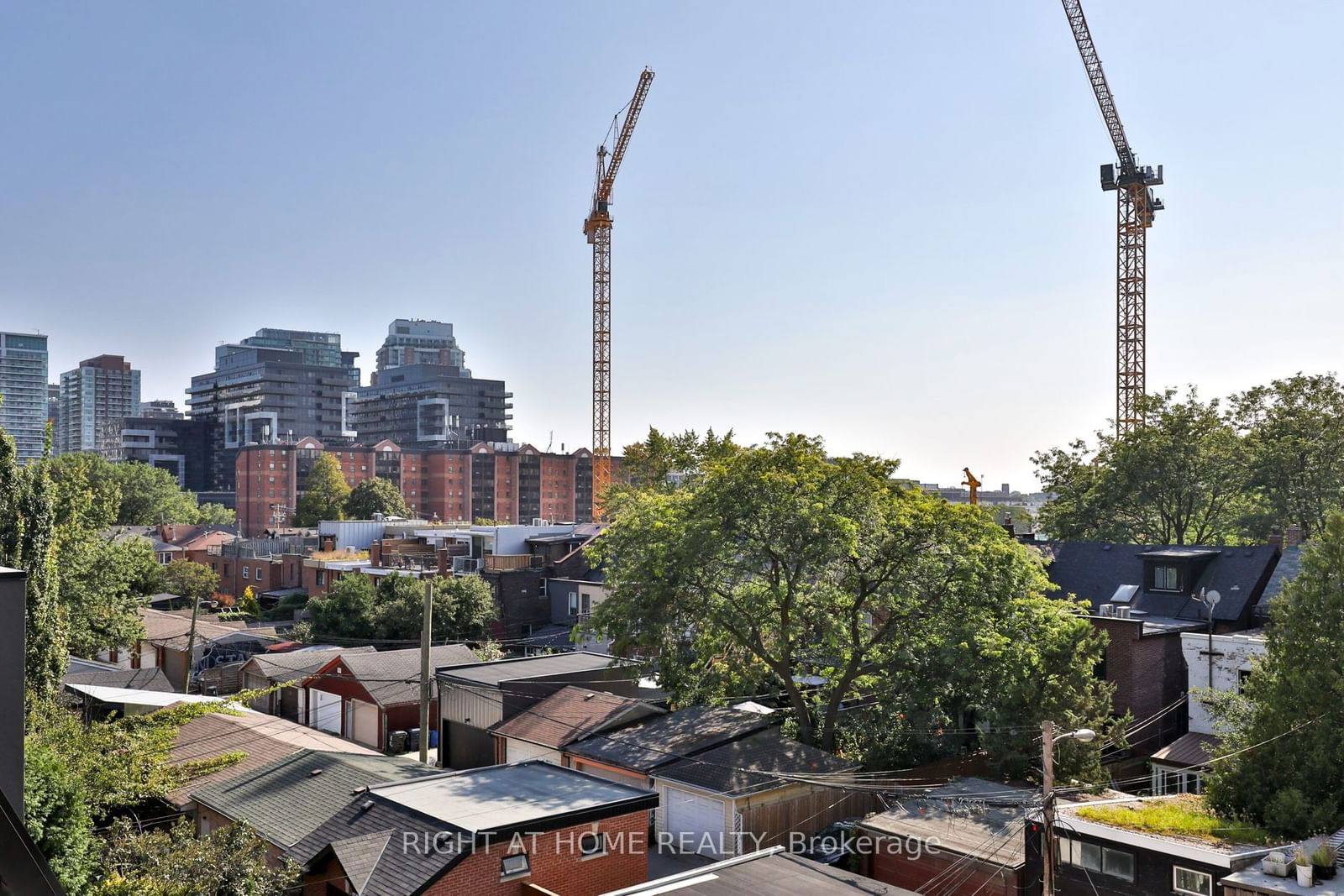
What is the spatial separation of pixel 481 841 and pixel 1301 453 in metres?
44.4

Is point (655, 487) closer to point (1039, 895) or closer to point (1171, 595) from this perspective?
point (1171, 595)

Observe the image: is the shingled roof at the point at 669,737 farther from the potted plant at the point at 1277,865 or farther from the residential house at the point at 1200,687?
the potted plant at the point at 1277,865

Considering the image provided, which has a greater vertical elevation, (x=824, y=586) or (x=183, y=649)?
(x=824, y=586)

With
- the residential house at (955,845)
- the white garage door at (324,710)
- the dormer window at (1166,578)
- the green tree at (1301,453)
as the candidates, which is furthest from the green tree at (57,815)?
the green tree at (1301,453)

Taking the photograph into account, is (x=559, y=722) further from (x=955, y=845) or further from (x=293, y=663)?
(x=293, y=663)

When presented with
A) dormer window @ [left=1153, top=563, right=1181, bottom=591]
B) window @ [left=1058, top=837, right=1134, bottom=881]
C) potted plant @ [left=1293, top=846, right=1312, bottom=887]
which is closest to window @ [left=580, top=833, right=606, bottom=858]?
window @ [left=1058, top=837, right=1134, bottom=881]

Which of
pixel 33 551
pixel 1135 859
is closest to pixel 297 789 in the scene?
pixel 33 551

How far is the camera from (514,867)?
18.1 meters

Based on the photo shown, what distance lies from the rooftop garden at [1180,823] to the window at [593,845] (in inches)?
370

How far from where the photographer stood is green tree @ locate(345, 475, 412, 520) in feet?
351

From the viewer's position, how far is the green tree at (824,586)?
26.7 metres

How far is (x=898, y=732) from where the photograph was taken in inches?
1031

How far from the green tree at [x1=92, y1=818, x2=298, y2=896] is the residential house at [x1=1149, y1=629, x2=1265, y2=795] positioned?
22.2 m

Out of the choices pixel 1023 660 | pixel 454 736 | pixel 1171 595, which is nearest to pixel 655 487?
pixel 454 736
